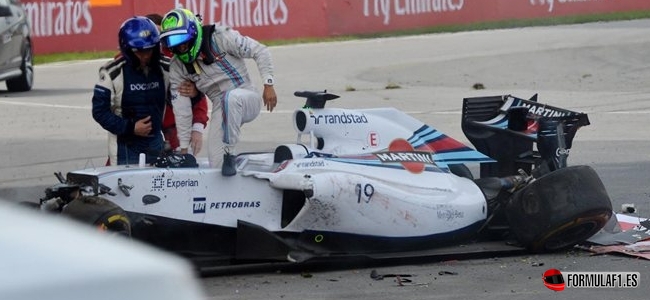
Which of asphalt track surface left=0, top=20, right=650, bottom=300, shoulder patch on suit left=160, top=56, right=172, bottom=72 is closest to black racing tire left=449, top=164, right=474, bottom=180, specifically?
asphalt track surface left=0, top=20, right=650, bottom=300

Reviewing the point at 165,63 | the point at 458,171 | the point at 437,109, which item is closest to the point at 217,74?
the point at 165,63

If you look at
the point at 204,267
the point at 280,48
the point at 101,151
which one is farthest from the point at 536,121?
the point at 280,48

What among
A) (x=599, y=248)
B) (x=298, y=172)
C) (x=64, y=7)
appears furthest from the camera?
(x=64, y=7)

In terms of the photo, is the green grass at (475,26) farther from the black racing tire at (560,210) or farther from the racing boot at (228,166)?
the black racing tire at (560,210)

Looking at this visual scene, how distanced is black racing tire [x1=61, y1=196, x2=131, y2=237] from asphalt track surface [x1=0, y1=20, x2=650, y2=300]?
25.9 inches

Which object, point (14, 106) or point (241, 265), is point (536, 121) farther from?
point (14, 106)

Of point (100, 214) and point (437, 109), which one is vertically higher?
point (100, 214)

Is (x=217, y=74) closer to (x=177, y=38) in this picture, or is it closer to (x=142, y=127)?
(x=177, y=38)

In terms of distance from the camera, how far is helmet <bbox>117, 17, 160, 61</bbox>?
326 inches

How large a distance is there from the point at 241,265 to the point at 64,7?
18.7m

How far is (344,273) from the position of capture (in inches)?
304

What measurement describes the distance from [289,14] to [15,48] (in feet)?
35.4

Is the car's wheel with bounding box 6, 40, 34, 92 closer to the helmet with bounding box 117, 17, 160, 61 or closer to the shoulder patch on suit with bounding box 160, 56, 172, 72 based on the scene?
the shoulder patch on suit with bounding box 160, 56, 172, 72

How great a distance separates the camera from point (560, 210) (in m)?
7.83
